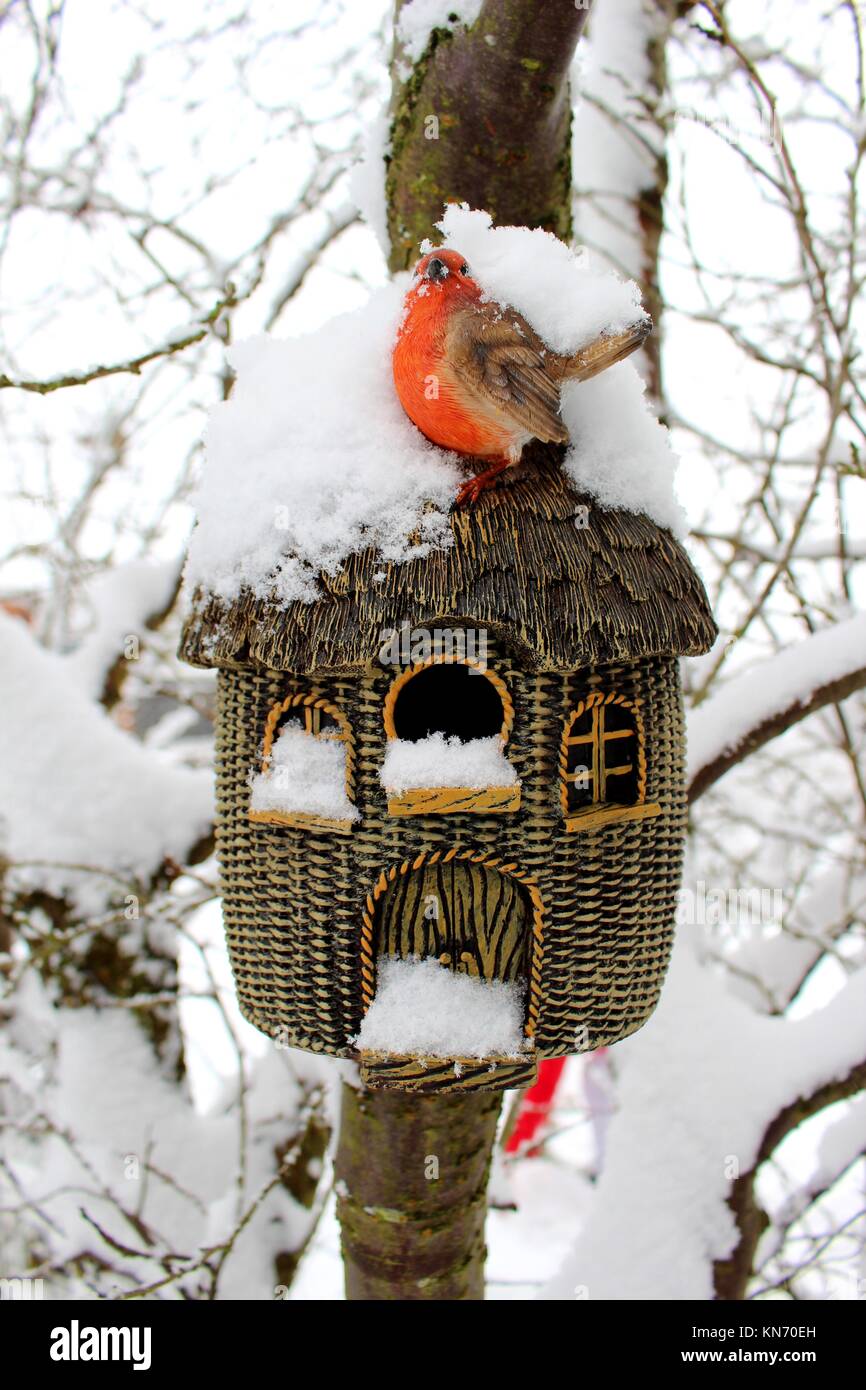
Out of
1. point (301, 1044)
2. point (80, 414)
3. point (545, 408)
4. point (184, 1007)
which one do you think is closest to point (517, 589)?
point (545, 408)

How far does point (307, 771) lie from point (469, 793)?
17cm

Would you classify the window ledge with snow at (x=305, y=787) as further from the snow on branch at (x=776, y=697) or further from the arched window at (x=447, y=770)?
the snow on branch at (x=776, y=697)

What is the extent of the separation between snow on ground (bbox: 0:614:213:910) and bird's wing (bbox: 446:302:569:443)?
1.05 meters

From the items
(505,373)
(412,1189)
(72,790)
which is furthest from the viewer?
(72,790)

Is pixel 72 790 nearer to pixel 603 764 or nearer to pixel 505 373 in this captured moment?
pixel 603 764

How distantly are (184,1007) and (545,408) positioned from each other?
12.8 ft

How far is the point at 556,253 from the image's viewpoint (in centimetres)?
95

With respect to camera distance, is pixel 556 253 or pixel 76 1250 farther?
pixel 76 1250

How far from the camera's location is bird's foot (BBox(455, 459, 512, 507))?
896mm

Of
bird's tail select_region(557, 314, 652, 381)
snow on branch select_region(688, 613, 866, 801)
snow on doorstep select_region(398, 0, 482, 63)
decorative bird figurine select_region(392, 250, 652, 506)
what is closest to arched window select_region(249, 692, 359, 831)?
decorative bird figurine select_region(392, 250, 652, 506)

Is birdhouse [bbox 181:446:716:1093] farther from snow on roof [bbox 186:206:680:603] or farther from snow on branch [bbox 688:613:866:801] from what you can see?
snow on branch [bbox 688:613:866:801]

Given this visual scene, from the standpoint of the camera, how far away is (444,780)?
89 cm

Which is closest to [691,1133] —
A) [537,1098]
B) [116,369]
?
[116,369]

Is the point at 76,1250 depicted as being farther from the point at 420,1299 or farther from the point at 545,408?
the point at 545,408
